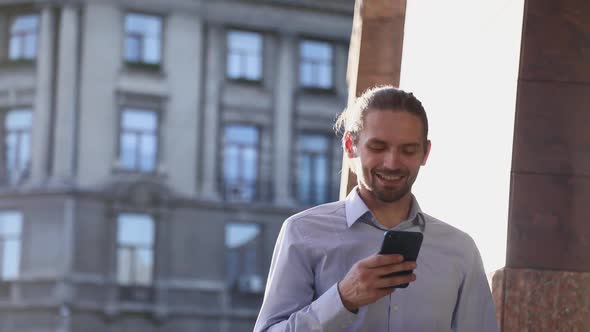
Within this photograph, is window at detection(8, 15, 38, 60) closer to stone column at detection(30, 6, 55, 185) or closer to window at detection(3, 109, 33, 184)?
stone column at detection(30, 6, 55, 185)

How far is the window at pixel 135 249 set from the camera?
25797 millimetres

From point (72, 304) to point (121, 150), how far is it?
160 inches

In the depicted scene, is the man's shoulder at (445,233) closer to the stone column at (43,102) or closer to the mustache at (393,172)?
the mustache at (393,172)

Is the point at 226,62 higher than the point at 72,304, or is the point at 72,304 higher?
the point at 226,62

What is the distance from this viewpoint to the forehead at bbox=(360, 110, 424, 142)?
8.36 ft

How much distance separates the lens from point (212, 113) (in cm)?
2709

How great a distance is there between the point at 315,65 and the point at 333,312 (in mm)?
26091

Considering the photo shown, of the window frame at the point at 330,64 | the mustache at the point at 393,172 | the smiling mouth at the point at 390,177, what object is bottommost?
the smiling mouth at the point at 390,177

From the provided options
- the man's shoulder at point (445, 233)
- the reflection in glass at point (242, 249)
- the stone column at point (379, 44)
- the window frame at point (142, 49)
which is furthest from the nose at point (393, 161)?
the window frame at point (142, 49)

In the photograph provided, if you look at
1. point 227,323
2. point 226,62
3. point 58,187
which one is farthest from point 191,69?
point 227,323

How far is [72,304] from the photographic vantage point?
25.1 meters

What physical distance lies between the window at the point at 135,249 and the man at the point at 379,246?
930 inches

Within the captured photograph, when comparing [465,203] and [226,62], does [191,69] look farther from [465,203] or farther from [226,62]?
[465,203]

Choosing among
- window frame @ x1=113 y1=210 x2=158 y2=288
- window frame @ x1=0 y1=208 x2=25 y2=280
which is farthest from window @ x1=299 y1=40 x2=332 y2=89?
window frame @ x1=0 y1=208 x2=25 y2=280
